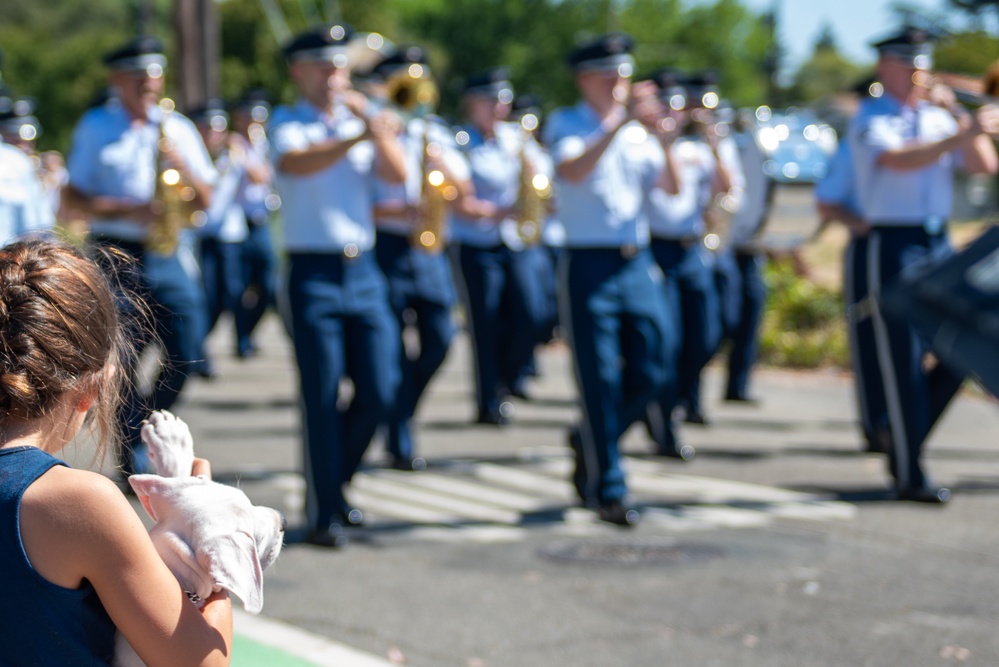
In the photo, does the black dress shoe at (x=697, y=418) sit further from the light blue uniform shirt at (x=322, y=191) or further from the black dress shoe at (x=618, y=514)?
the light blue uniform shirt at (x=322, y=191)

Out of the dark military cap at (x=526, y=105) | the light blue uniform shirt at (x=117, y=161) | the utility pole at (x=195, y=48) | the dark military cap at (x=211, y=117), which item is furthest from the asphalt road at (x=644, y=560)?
the utility pole at (x=195, y=48)

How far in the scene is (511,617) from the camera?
214 inches

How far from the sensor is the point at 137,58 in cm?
791

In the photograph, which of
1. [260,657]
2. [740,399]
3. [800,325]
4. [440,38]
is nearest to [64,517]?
[260,657]

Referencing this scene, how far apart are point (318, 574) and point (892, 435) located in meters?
3.10

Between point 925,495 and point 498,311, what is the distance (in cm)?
412

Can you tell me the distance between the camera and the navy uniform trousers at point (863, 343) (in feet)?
25.8

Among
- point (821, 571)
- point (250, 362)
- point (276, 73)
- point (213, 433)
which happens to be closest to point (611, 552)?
point (821, 571)

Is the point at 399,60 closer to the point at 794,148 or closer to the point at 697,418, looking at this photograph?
the point at 697,418

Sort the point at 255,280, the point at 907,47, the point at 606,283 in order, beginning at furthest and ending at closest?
the point at 255,280
the point at 907,47
the point at 606,283

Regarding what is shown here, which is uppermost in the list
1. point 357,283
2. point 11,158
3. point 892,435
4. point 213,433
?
point 11,158

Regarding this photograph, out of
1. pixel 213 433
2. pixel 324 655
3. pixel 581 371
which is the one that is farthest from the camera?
pixel 213 433

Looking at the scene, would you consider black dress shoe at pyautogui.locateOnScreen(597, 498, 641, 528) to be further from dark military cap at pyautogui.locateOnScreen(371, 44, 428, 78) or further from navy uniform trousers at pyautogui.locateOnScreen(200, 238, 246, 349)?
navy uniform trousers at pyautogui.locateOnScreen(200, 238, 246, 349)

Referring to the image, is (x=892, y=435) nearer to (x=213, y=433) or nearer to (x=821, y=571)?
(x=821, y=571)
